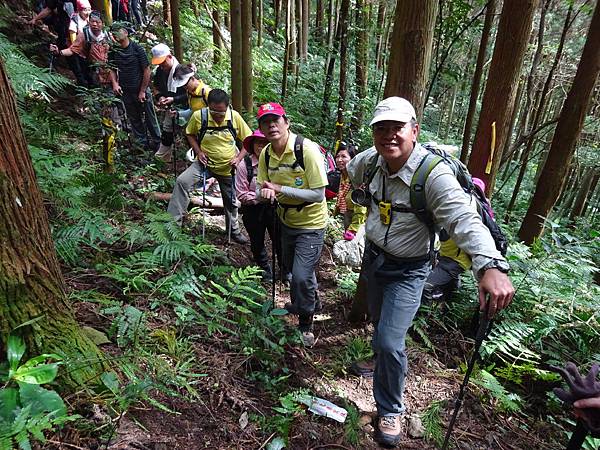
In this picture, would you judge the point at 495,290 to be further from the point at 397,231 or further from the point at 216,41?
the point at 216,41

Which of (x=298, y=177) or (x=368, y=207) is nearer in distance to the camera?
(x=368, y=207)

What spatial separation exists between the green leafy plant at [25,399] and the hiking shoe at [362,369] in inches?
104

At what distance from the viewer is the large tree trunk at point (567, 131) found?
20.6 feet

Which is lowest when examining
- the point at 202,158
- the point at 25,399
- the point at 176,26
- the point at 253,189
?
the point at 25,399

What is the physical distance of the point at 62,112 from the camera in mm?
7340

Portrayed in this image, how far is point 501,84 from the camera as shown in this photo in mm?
5164

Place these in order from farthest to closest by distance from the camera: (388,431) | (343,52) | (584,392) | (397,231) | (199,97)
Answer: (343,52) → (199,97) → (388,431) → (397,231) → (584,392)

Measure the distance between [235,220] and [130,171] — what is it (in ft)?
7.22

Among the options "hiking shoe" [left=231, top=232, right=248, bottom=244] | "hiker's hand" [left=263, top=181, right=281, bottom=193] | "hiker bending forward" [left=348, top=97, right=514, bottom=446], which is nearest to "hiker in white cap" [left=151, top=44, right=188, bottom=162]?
"hiking shoe" [left=231, top=232, right=248, bottom=244]

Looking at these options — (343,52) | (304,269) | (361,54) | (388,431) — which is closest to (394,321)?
(388,431)

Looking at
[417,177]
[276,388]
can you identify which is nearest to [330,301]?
[276,388]

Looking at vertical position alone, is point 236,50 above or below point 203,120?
above

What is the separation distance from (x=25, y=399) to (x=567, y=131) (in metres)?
8.03

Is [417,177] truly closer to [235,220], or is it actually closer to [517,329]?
[517,329]
